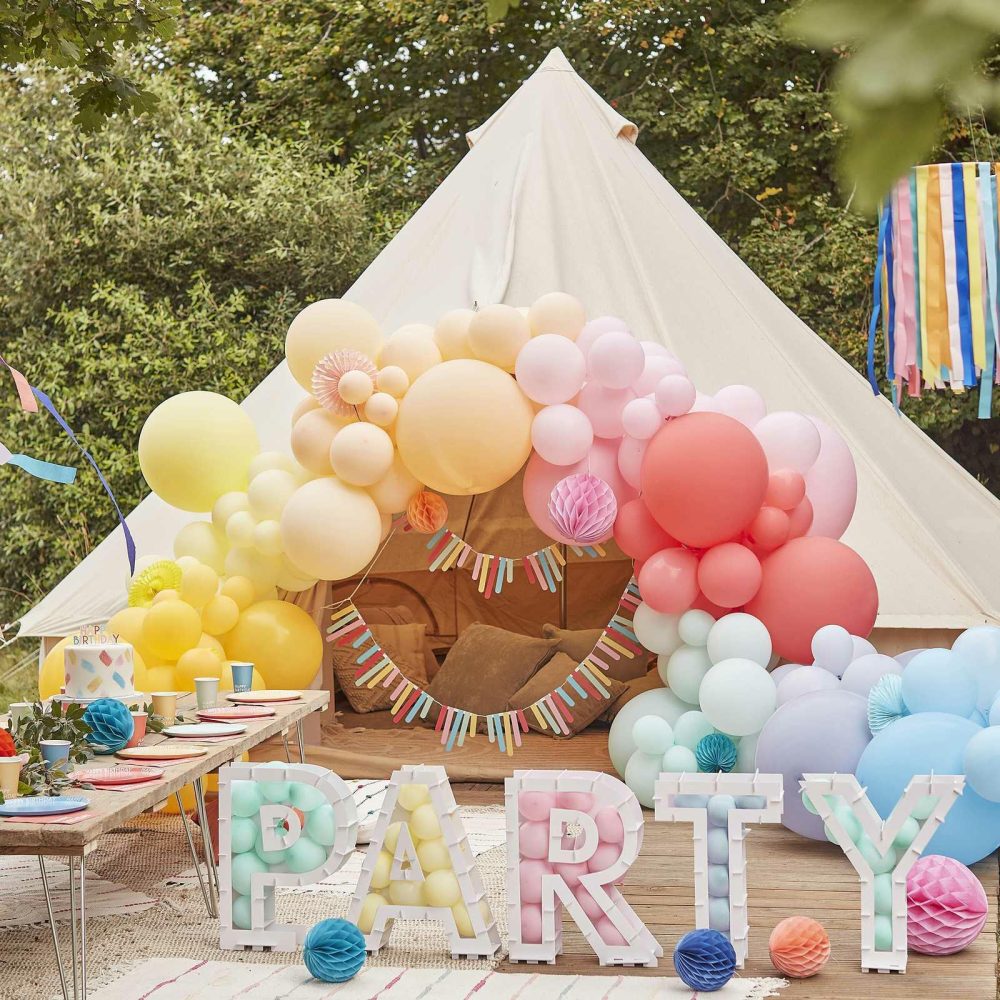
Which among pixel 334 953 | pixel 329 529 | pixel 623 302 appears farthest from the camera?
pixel 623 302

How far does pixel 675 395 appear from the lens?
4.26m

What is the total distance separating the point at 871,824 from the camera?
2.89 metres

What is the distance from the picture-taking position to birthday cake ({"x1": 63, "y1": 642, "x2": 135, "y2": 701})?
3.08 metres

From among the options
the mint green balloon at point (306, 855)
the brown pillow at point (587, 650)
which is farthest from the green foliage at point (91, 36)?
the brown pillow at point (587, 650)

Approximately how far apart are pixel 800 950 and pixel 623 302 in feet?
9.56

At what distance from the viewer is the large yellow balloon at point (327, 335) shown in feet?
15.0

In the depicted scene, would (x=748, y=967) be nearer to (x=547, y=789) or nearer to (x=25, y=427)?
(x=547, y=789)

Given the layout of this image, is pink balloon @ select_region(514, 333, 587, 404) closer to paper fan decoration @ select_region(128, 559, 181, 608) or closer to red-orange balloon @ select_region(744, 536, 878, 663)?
red-orange balloon @ select_region(744, 536, 878, 663)

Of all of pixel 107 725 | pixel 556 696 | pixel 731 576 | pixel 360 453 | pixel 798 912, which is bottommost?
pixel 798 912

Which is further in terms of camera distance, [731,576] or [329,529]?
[329,529]

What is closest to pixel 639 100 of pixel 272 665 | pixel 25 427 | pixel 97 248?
pixel 97 248

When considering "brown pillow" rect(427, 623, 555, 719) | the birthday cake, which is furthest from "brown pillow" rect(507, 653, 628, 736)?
the birthday cake

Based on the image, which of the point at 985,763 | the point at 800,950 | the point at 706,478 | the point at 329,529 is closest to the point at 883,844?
the point at 800,950

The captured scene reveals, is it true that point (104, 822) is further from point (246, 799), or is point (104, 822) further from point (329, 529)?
point (329, 529)
